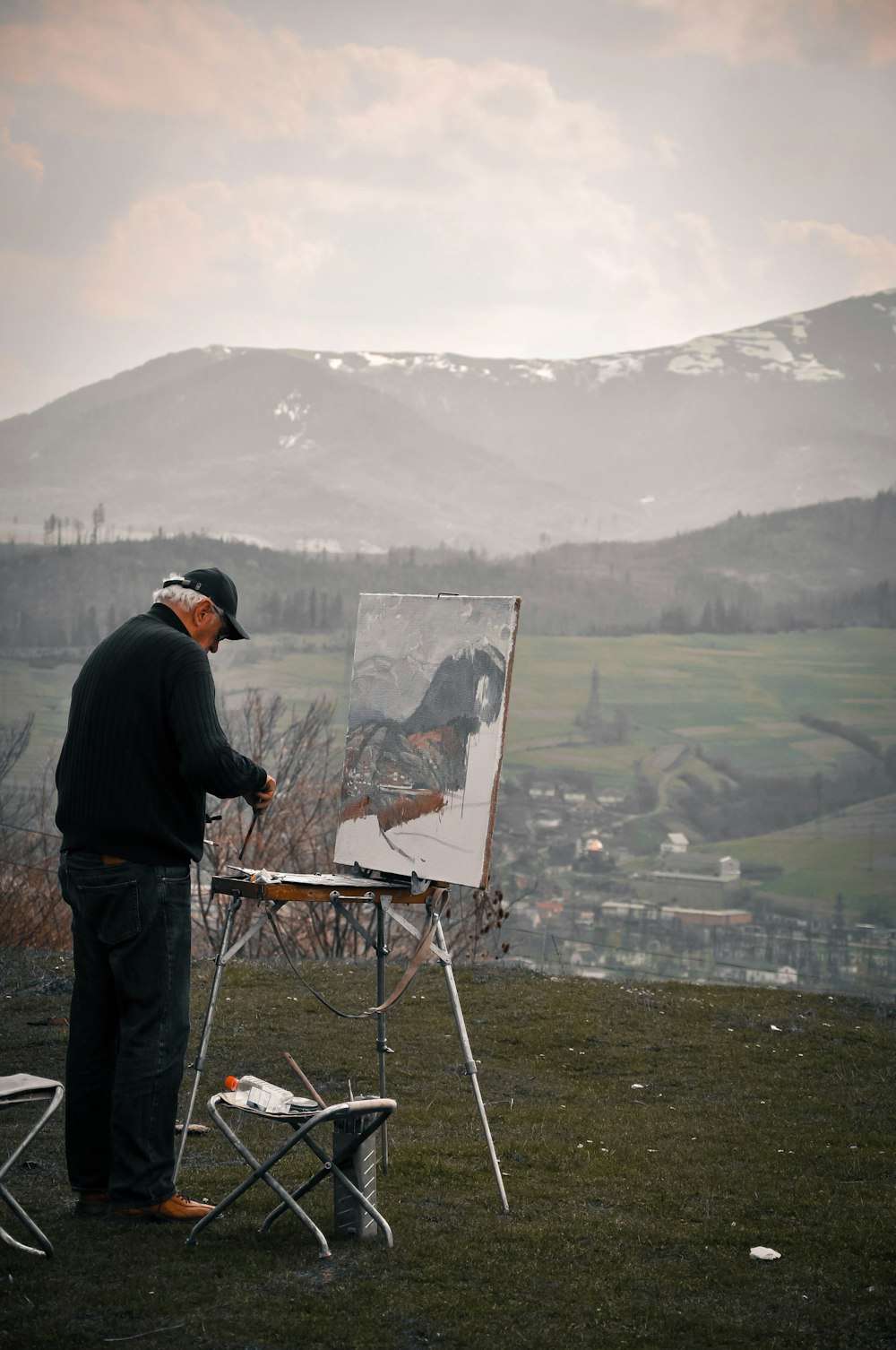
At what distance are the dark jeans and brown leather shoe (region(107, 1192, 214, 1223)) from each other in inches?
0.9

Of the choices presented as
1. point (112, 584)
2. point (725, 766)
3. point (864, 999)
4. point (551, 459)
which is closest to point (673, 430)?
point (551, 459)

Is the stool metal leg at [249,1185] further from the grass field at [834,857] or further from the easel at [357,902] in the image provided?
the grass field at [834,857]

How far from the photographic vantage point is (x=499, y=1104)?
245 inches

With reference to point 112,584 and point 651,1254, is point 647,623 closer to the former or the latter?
point 112,584

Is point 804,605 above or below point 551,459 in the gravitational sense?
below

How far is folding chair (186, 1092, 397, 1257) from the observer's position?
3713 mm

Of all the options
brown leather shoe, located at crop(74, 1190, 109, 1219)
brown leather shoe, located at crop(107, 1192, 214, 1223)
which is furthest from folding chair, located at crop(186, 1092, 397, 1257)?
brown leather shoe, located at crop(74, 1190, 109, 1219)

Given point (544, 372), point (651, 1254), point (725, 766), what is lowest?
point (725, 766)

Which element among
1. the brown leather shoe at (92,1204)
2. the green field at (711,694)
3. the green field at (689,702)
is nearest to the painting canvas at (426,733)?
the brown leather shoe at (92,1204)

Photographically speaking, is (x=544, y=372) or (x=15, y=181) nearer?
(x=15, y=181)

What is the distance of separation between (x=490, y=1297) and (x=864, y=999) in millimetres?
6457

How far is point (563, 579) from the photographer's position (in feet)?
282

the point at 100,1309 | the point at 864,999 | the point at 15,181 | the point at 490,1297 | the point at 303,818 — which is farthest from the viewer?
the point at 15,181

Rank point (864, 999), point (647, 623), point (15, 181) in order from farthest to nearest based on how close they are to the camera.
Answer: point (647, 623) < point (15, 181) < point (864, 999)
